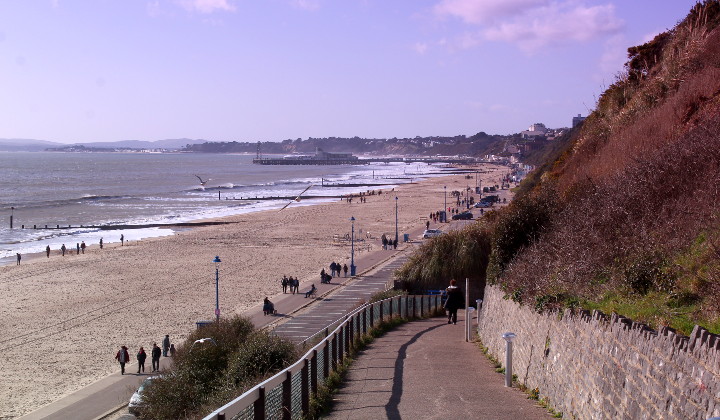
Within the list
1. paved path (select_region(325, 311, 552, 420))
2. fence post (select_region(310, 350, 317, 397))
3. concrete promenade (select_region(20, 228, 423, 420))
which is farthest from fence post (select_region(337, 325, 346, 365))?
concrete promenade (select_region(20, 228, 423, 420))

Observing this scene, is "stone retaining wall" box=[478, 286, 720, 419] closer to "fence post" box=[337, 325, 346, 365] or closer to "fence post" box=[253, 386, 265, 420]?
"fence post" box=[337, 325, 346, 365]

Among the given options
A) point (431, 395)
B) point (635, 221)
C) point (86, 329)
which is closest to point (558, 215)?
point (635, 221)

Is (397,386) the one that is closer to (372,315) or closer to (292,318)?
(372,315)

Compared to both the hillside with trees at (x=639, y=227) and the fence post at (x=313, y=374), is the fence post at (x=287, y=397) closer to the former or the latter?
the fence post at (x=313, y=374)

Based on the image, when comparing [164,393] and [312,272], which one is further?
[312,272]

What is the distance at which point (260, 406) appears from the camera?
6.18 meters

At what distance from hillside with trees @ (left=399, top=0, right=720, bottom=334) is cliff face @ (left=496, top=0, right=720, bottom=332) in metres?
0.02

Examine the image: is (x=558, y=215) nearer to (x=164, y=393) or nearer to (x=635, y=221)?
(x=635, y=221)

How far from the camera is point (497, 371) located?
11.4 meters

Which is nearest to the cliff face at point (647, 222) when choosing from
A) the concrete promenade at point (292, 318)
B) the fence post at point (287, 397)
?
the fence post at point (287, 397)

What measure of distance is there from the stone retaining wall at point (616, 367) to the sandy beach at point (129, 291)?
1233 centimetres

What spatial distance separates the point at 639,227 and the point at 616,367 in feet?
17.7

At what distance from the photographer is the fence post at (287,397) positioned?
23.0 ft

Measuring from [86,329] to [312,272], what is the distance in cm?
1392
